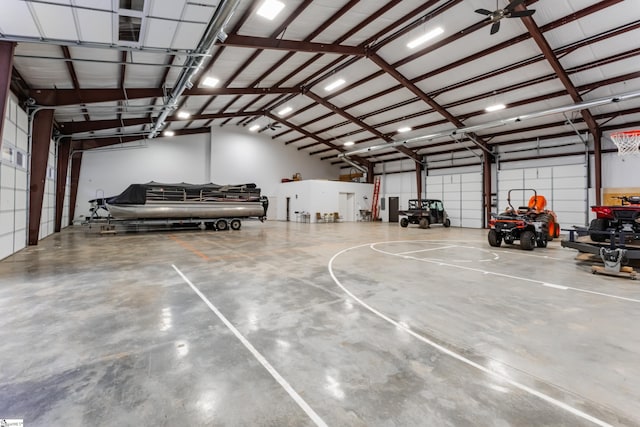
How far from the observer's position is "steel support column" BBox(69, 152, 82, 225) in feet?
51.3

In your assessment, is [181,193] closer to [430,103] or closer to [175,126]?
[175,126]

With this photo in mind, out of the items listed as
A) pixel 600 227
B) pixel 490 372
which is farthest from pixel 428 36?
pixel 490 372

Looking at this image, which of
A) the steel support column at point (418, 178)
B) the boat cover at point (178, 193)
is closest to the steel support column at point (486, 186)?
the steel support column at point (418, 178)

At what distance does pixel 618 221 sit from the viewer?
7180 millimetres

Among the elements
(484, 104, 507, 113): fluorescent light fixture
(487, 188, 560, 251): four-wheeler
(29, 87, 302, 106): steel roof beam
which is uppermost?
(484, 104, 507, 113): fluorescent light fixture

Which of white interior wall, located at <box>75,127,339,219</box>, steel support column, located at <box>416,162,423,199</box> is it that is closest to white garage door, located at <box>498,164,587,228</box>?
steel support column, located at <box>416,162,423,199</box>

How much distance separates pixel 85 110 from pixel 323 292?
39.3 feet

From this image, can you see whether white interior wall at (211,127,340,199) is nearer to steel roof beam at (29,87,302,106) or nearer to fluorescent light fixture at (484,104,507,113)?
steel roof beam at (29,87,302,106)

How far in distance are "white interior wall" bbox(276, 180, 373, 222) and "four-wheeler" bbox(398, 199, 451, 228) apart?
5939 millimetres

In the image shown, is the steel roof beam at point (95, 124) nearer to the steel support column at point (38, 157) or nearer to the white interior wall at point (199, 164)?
the white interior wall at point (199, 164)

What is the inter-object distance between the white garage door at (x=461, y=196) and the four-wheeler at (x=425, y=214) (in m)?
1.29

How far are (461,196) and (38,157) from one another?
780 inches

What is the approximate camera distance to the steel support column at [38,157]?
8.38m

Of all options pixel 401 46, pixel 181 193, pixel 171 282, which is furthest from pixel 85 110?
pixel 401 46
